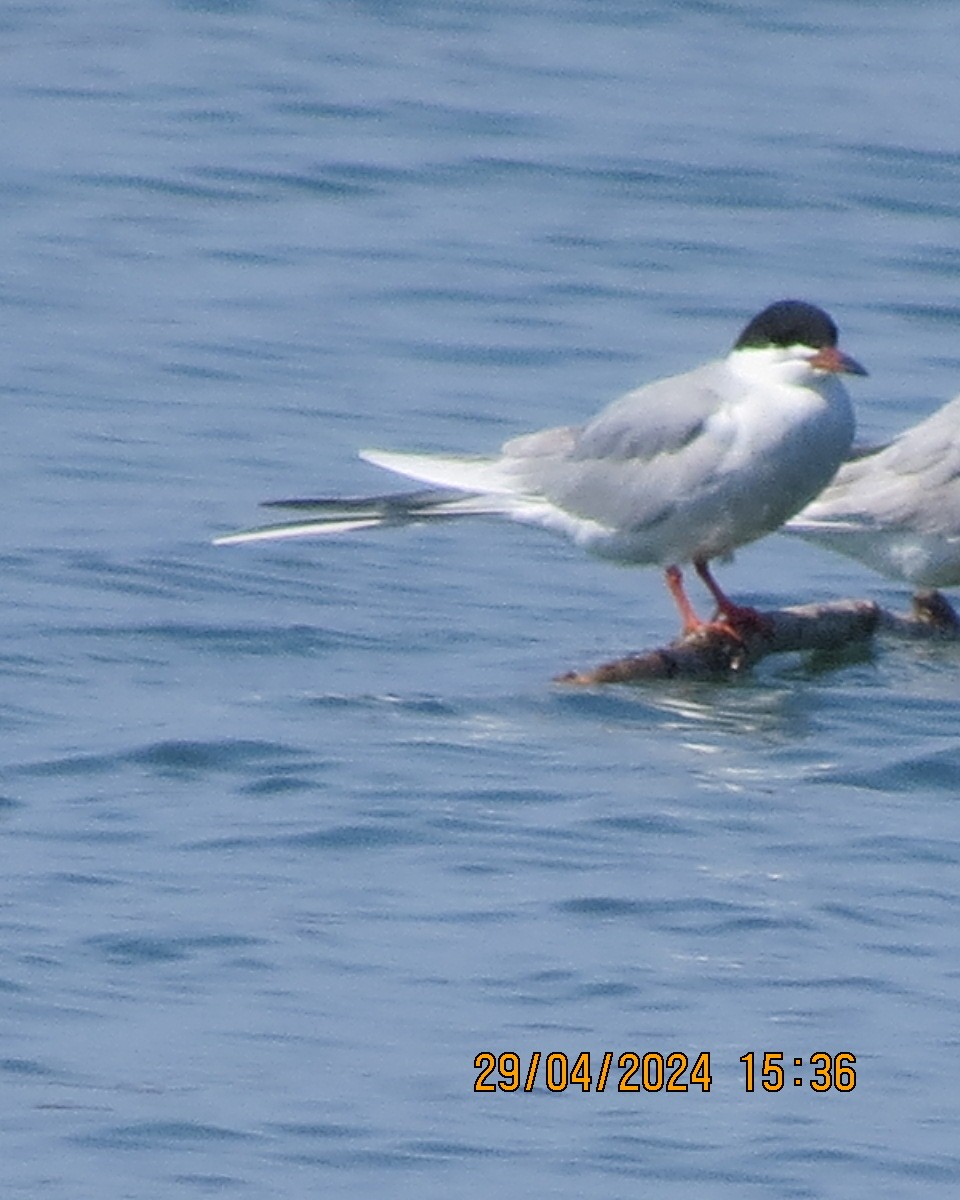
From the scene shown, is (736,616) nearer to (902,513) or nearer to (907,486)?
(902,513)

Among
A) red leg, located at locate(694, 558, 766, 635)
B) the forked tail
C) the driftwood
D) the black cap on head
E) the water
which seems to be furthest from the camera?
the forked tail

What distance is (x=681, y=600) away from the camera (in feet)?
31.9

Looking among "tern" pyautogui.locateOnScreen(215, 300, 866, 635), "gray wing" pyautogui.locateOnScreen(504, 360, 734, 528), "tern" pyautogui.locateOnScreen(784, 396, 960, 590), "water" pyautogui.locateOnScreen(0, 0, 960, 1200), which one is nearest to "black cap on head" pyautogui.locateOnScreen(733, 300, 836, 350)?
"tern" pyautogui.locateOnScreen(215, 300, 866, 635)

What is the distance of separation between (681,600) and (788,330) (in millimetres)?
850

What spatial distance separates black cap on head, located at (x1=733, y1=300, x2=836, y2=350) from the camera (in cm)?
957

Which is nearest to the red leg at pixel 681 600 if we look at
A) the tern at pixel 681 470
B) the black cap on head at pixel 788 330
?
the tern at pixel 681 470

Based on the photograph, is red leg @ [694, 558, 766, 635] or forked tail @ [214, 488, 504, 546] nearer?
red leg @ [694, 558, 766, 635]

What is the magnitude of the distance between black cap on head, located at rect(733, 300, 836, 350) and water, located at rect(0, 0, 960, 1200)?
0.93 meters

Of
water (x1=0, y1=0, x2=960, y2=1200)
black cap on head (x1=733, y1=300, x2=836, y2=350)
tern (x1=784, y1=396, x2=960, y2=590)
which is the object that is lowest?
water (x1=0, y1=0, x2=960, y2=1200)

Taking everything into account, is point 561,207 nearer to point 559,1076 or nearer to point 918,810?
point 918,810

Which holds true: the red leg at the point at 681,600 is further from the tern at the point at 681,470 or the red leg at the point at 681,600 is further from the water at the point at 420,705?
the water at the point at 420,705

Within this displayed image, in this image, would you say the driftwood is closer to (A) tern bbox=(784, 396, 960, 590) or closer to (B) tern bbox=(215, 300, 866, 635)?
(B) tern bbox=(215, 300, 866, 635)

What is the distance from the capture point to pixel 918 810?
817 cm

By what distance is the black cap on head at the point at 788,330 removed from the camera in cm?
957
